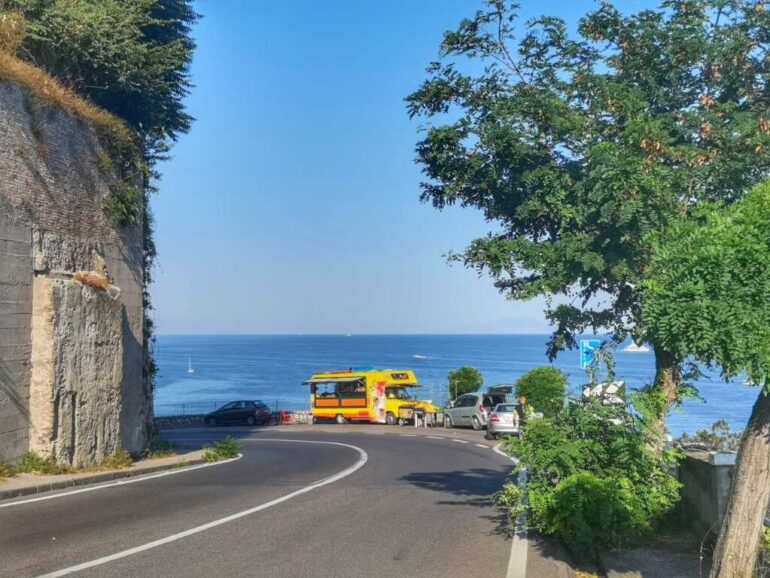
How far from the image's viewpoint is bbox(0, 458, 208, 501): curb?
1347 centimetres

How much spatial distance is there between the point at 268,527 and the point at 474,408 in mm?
30270

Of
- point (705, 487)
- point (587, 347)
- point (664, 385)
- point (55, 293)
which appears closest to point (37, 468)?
point (55, 293)

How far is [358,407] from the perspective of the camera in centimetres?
4612

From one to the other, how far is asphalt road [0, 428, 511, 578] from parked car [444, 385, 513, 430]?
839 inches

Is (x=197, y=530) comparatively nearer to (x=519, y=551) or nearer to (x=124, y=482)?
(x=519, y=551)

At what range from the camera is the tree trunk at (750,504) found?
5910mm

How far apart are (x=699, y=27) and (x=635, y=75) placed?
2.81 ft

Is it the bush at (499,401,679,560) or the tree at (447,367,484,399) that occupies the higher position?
the bush at (499,401,679,560)

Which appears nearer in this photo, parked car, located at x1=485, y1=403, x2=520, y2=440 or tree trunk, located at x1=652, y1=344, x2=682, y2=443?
tree trunk, located at x1=652, y1=344, x2=682, y2=443

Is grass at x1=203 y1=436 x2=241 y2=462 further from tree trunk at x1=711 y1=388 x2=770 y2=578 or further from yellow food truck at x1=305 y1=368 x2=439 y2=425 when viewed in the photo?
yellow food truck at x1=305 y1=368 x2=439 y2=425

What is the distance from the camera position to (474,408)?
4038 cm

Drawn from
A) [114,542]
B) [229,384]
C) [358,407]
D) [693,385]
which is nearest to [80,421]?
[114,542]

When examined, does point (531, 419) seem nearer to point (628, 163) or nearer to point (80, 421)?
point (628, 163)

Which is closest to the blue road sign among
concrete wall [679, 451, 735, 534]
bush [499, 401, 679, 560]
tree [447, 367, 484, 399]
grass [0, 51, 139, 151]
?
concrete wall [679, 451, 735, 534]
